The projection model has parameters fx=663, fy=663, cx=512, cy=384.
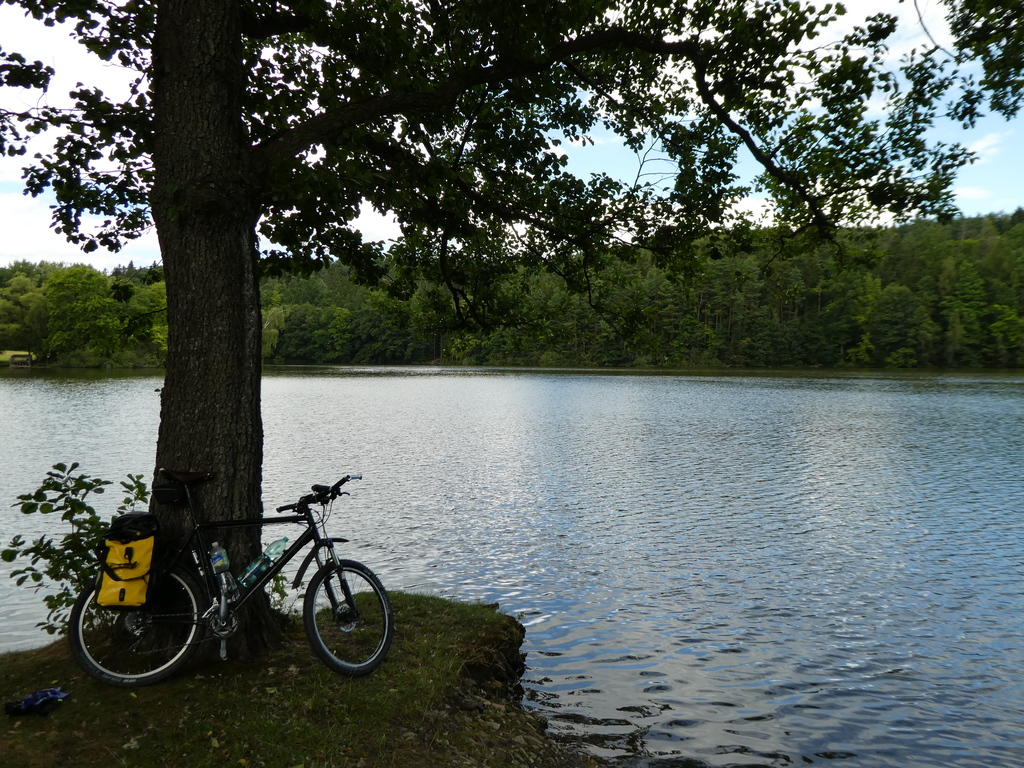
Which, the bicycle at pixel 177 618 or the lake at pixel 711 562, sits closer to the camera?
the bicycle at pixel 177 618

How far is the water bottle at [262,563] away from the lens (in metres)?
4.98

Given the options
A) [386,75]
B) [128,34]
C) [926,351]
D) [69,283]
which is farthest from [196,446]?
[926,351]

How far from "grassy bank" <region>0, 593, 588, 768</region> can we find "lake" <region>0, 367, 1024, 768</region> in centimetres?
112

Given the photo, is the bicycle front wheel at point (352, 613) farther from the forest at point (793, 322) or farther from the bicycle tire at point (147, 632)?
the forest at point (793, 322)

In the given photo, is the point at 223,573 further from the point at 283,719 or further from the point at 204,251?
the point at 204,251

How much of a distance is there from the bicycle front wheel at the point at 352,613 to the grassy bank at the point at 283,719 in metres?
0.19

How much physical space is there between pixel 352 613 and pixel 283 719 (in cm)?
115

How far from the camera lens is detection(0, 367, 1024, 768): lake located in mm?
6172

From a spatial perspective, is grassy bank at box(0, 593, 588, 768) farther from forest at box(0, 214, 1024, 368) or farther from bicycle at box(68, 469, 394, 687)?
forest at box(0, 214, 1024, 368)

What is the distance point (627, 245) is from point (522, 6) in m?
3.77

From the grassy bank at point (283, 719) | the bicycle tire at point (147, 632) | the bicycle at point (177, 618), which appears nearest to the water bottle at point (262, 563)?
the bicycle at point (177, 618)

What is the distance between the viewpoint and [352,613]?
17.9 feet

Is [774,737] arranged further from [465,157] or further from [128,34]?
[128,34]

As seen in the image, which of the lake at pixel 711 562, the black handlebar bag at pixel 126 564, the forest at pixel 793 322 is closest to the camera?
the black handlebar bag at pixel 126 564
